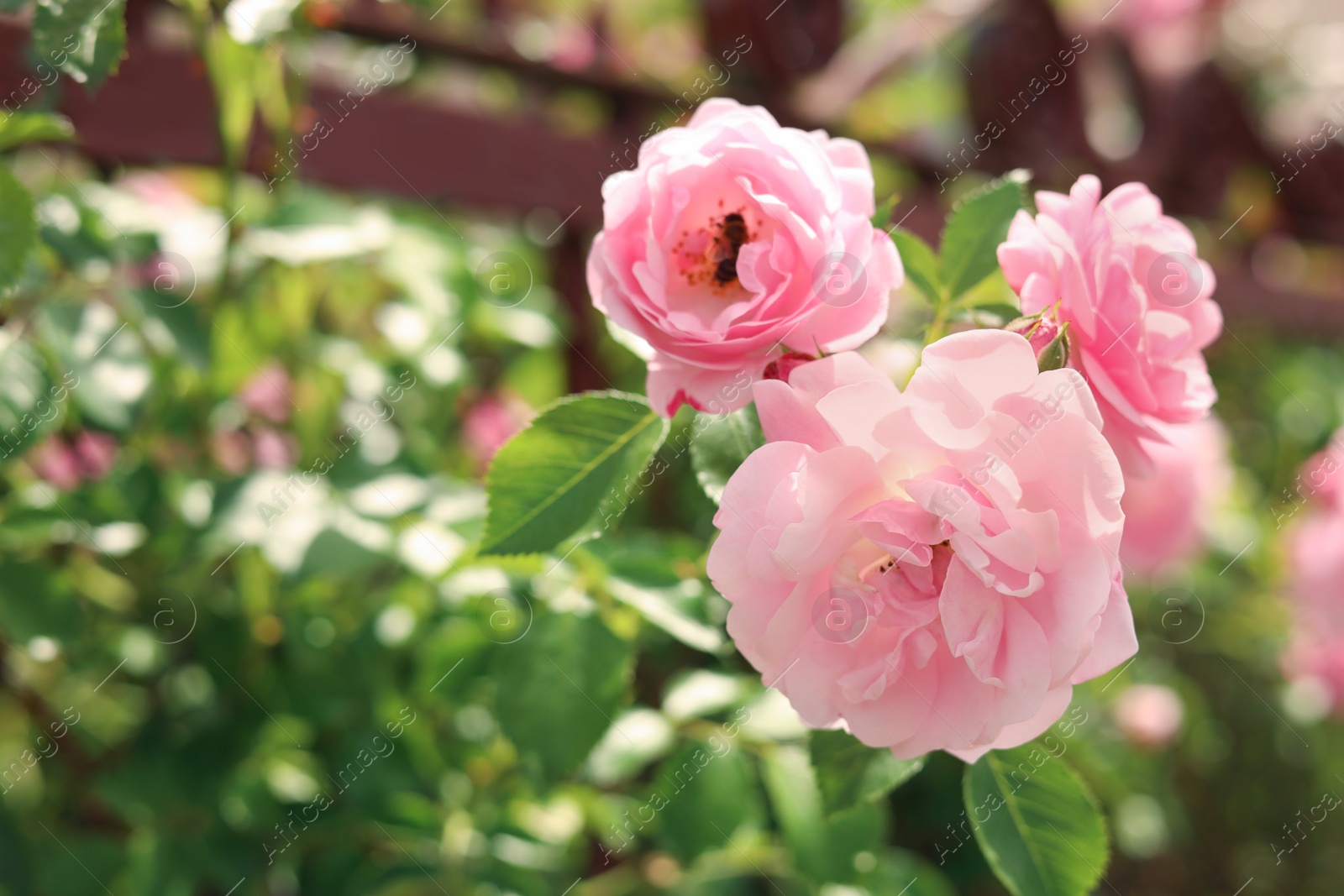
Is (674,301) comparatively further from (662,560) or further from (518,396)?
(518,396)

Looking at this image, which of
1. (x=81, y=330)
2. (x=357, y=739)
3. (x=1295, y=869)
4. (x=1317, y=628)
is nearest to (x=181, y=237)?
(x=81, y=330)

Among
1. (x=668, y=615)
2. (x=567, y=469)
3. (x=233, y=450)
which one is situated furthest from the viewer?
(x=233, y=450)

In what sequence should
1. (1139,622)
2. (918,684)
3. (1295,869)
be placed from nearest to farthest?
(918,684) < (1139,622) < (1295,869)

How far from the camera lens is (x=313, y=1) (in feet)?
2.04

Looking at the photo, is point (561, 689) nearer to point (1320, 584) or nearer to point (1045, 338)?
point (1045, 338)

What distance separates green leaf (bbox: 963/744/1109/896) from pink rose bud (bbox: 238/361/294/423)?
2.13ft

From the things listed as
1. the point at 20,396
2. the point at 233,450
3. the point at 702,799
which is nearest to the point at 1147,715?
the point at 702,799

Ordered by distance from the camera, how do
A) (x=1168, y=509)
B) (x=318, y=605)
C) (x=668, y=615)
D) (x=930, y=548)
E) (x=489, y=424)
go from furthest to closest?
A: (x=1168, y=509) → (x=489, y=424) → (x=318, y=605) → (x=668, y=615) → (x=930, y=548)

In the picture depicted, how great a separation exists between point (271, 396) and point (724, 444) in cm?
55

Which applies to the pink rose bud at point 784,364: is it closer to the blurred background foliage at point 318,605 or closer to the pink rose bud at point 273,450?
Answer: the blurred background foliage at point 318,605

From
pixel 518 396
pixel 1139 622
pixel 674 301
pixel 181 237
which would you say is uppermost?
pixel 674 301

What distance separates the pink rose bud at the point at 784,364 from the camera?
1.31ft

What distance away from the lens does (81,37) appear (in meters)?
0.46

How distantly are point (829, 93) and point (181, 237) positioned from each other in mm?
874
